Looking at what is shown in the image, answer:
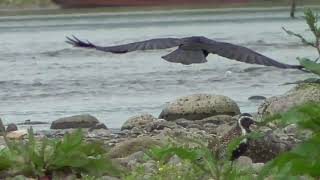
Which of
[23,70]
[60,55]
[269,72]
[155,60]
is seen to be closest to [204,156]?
[269,72]

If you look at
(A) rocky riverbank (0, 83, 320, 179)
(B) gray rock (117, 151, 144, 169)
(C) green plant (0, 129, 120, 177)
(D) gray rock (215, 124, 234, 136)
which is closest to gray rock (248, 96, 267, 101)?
(A) rocky riverbank (0, 83, 320, 179)

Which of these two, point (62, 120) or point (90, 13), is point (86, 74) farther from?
point (90, 13)

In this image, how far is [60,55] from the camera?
26.1 m

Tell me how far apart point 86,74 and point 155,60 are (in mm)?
3234

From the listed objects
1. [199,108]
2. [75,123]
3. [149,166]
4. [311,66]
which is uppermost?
[311,66]

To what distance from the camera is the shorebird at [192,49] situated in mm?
5630

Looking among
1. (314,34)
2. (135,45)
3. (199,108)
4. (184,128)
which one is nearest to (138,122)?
(184,128)

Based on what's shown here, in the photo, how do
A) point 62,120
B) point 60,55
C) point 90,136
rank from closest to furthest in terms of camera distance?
point 90,136, point 62,120, point 60,55

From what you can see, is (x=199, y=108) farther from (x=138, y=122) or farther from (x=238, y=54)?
(x=238, y=54)

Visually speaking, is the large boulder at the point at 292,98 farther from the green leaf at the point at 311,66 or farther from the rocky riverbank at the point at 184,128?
the green leaf at the point at 311,66

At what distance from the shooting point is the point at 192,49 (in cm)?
612

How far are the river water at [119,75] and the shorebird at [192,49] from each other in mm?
1711

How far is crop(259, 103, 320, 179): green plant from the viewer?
404cm

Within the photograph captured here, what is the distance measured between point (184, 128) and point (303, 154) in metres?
6.51
